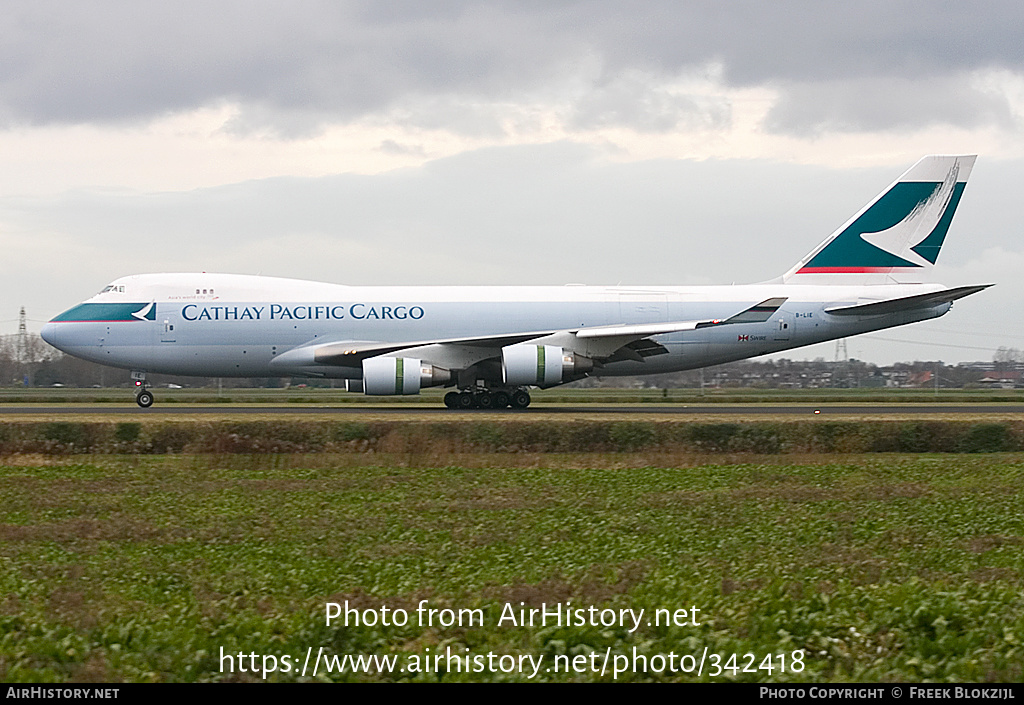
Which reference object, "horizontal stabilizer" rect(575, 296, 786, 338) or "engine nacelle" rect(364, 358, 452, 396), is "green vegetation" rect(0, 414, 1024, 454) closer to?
"engine nacelle" rect(364, 358, 452, 396)

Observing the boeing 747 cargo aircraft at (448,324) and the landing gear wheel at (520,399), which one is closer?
the boeing 747 cargo aircraft at (448,324)

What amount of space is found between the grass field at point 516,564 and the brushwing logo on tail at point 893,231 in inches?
590

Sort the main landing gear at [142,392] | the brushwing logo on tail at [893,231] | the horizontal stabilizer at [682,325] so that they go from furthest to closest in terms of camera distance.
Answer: the brushwing logo on tail at [893,231], the main landing gear at [142,392], the horizontal stabilizer at [682,325]

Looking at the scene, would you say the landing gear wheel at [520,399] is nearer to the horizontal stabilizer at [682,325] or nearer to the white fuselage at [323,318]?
the white fuselage at [323,318]

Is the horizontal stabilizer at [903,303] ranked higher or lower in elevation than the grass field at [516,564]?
higher

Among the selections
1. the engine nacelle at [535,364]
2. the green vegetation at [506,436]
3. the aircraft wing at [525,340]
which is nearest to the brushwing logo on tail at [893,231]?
the aircraft wing at [525,340]

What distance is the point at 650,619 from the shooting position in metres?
8.62

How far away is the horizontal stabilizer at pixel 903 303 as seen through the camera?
32594mm

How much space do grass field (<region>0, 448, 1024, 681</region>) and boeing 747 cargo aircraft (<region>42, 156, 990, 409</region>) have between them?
36.0ft

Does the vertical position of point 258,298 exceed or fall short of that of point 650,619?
it exceeds it
